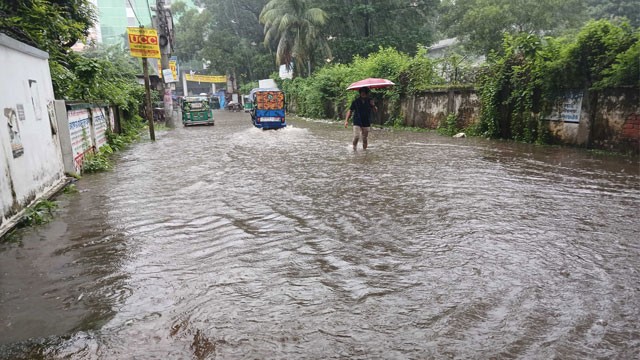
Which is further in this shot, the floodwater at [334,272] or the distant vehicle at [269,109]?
the distant vehicle at [269,109]

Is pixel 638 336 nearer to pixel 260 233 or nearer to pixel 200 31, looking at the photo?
pixel 260 233

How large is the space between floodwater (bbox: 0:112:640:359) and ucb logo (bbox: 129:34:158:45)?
1050 cm

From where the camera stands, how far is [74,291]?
372 centimetres

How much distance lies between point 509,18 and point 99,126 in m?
24.9

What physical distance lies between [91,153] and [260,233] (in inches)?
310

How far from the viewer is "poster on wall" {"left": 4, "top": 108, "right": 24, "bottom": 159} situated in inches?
223

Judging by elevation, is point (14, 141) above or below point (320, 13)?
below

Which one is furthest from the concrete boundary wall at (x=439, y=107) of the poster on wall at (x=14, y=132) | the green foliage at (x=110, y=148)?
the poster on wall at (x=14, y=132)

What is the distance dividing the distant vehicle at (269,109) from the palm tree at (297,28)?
13840 mm

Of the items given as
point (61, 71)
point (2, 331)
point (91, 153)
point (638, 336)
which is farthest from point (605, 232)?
point (61, 71)

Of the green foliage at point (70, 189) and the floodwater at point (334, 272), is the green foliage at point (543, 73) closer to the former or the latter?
the floodwater at point (334, 272)

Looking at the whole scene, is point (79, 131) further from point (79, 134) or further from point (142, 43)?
point (142, 43)

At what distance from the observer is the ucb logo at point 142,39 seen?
16484mm

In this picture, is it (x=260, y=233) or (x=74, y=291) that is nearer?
(x=74, y=291)
